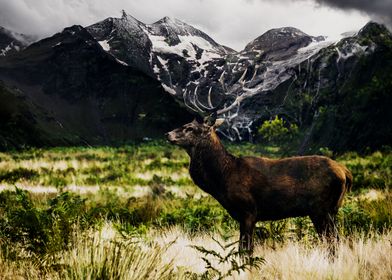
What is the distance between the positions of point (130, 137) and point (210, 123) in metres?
74.9

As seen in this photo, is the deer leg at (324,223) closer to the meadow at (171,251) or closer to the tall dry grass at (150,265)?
the meadow at (171,251)

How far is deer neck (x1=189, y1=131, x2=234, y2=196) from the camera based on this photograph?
193 inches

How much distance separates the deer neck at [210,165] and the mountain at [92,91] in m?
71.6

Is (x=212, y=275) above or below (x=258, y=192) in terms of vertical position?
below

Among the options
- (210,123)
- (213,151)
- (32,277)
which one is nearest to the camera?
(32,277)

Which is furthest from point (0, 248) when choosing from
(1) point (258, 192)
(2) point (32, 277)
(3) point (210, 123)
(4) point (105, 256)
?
(3) point (210, 123)

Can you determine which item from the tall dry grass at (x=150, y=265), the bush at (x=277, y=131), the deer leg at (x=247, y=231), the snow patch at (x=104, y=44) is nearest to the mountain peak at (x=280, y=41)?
the snow patch at (x=104, y=44)

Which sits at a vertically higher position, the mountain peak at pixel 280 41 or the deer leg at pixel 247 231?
the mountain peak at pixel 280 41

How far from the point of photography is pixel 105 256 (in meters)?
2.84

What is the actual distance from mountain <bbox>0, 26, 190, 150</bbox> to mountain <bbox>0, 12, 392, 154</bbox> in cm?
22

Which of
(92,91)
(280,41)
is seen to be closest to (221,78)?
(92,91)

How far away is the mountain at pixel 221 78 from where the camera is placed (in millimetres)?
24078

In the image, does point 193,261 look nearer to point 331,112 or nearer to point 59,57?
point 331,112

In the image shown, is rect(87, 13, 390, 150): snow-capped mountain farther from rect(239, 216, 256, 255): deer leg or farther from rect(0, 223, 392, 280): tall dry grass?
rect(0, 223, 392, 280): tall dry grass
